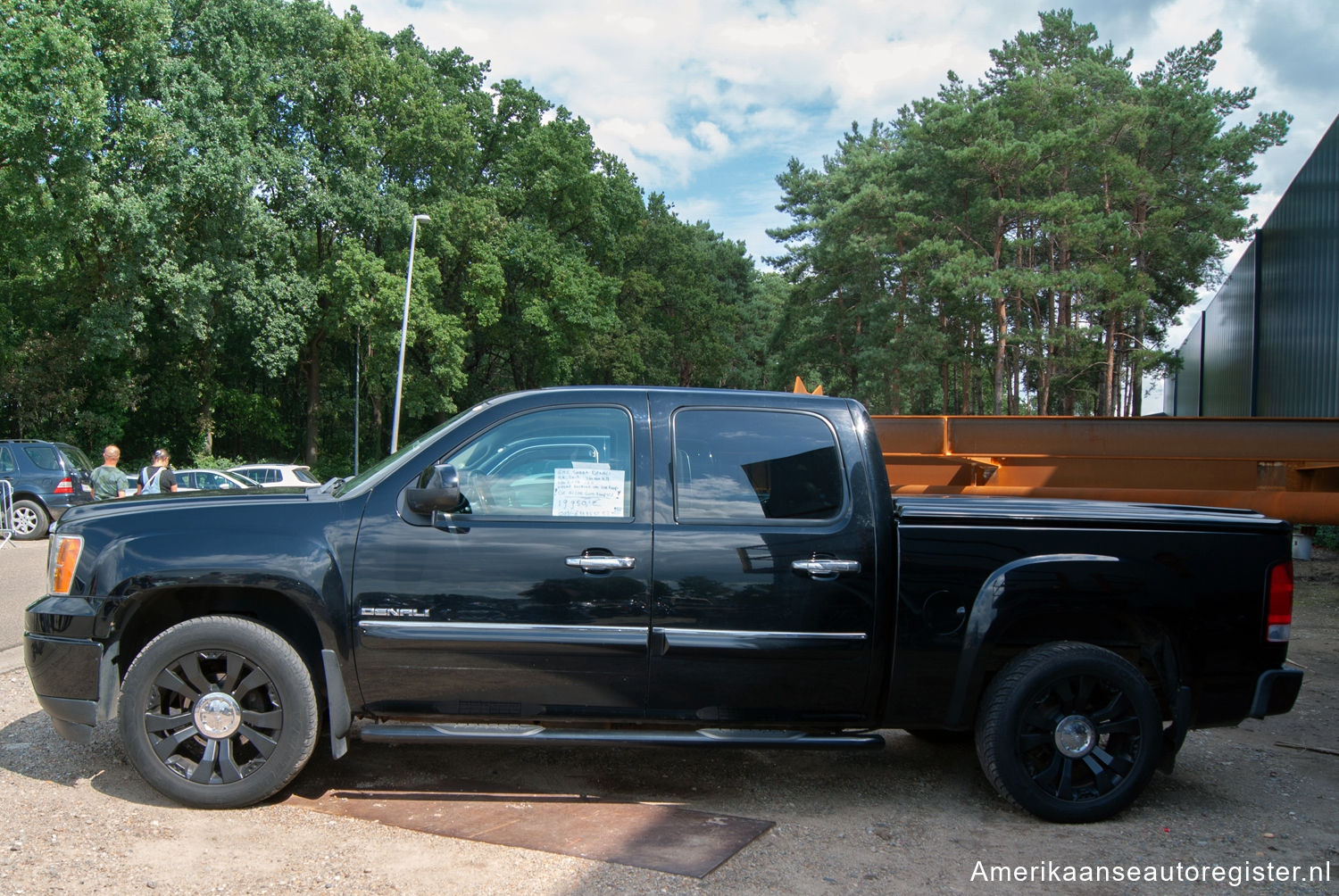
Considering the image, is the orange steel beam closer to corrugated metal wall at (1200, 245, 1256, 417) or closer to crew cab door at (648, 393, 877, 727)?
crew cab door at (648, 393, 877, 727)

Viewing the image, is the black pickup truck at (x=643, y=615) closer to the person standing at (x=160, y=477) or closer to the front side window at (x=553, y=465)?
the front side window at (x=553, y=465)

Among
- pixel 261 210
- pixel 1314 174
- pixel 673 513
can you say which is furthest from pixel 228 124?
pixel 673 513

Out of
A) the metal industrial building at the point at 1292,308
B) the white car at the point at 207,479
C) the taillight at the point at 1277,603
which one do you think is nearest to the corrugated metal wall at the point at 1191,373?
the metal industrial building at the point at 1292,308

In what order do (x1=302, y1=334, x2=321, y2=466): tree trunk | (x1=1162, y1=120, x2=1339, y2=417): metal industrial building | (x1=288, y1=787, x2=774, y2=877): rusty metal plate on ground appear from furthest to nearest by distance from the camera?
(x1=302, y1=334, x2=321, y2=466): tree trunk < (x1=1162, y1=120, x2=1339, y2=417): metal industrial building < (x1=288, y1=787, x2=774, y2=877): rusty metal plate on ground

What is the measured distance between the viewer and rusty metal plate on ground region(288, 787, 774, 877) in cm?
380

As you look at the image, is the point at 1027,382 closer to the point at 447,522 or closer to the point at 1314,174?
the point at 1314,174

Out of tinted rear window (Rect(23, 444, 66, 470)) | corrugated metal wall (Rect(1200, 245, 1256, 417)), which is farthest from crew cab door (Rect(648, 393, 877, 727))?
corrugated metal wall (Rect(1200, 245, 1256, 417))

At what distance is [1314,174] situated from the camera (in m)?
18.8

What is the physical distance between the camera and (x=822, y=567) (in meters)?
4.16

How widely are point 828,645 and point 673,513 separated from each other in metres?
0.87

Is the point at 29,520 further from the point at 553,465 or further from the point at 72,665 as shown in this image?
the point at 553,465

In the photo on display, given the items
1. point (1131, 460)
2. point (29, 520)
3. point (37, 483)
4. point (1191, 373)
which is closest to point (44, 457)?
point (37, 483)

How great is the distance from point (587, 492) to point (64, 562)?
229cm

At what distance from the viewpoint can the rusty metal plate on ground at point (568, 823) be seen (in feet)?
12.5
